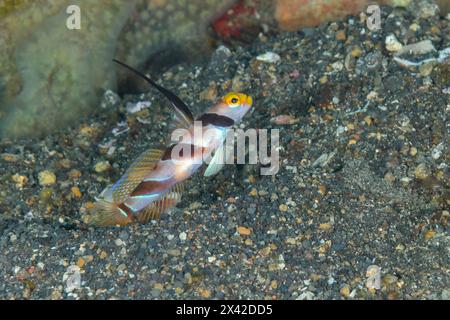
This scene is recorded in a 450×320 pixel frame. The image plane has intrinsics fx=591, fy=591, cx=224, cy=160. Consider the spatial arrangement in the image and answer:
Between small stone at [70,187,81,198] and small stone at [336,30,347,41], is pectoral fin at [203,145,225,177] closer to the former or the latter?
small stone at [70,187,81,198]

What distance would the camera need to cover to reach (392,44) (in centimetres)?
400

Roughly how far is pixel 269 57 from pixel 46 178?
68.2 inches

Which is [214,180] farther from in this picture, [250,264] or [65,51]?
[65,51]

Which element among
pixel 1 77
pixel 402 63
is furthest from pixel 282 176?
pixel 1 77

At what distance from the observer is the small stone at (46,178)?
3672mm

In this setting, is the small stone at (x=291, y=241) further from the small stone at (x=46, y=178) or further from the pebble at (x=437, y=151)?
the small stone at (x=46, y=178)

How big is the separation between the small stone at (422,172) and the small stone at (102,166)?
1.88m

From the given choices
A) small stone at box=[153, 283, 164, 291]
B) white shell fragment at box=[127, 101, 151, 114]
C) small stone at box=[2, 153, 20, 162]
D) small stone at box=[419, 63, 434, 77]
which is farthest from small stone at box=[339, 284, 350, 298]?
small stone at box=[2, 153, 20, 162]

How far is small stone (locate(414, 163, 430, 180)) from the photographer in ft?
11.0

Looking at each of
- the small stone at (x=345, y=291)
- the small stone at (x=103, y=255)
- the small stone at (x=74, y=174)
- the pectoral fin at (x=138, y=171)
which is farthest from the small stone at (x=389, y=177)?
the small stone at (x=74, y=174)

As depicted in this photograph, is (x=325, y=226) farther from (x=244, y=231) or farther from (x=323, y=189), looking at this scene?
(x=244, y=231)

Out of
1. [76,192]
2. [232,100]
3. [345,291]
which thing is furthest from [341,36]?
[76,192]

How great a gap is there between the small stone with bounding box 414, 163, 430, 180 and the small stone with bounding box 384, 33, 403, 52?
100cm
